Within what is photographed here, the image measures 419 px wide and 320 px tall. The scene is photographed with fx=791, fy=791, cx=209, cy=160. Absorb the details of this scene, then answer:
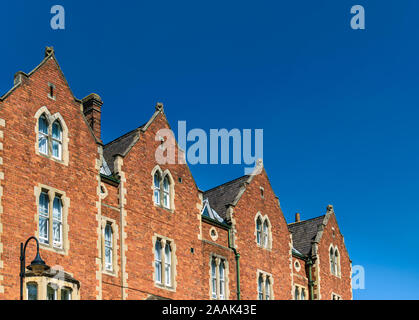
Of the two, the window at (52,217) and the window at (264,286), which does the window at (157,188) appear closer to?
the window at (52,217)

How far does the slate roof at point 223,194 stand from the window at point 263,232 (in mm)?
1814

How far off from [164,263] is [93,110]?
8.10 metres

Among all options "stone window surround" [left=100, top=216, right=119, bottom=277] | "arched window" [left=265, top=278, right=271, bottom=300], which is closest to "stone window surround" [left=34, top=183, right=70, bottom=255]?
"stone window surround" [left=100, top=216, right=119, bottom=277]

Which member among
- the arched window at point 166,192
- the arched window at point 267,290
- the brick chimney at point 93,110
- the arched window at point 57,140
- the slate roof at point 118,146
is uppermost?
the brick chimney at point 93,110

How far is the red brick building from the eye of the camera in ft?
99.9

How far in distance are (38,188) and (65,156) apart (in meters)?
2.21

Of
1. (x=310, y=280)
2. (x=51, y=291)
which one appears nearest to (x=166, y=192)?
(x=51, y=291)

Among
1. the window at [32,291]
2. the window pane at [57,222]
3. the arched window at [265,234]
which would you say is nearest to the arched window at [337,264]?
the arched window at [265,234]

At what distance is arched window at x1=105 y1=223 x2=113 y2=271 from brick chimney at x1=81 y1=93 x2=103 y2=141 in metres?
5.21

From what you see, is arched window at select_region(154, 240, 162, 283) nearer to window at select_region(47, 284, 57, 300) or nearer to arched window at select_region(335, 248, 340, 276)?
window at select_region(47, 284, 57, 300)

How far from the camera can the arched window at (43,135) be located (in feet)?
105
